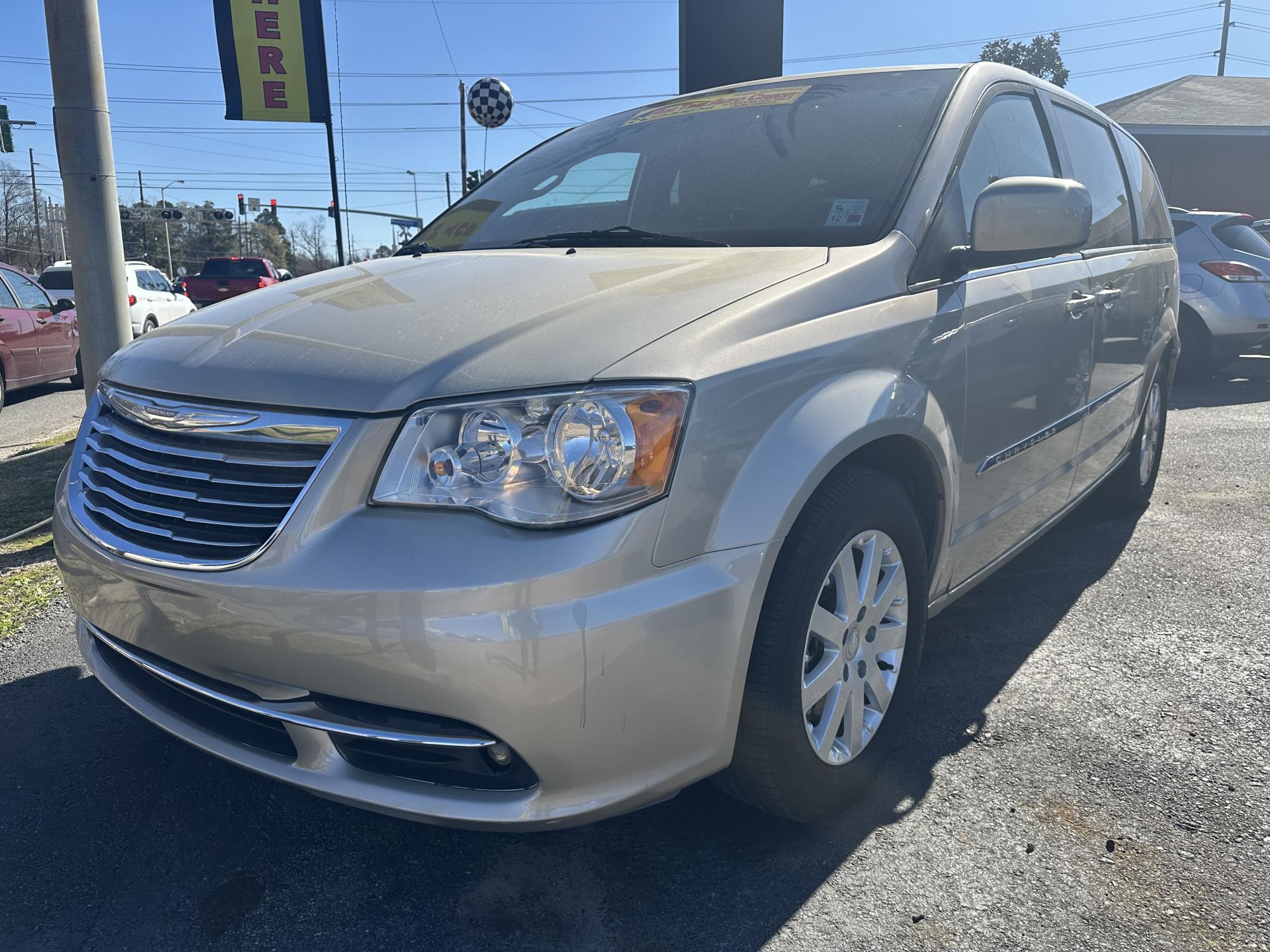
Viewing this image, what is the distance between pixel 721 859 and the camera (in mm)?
2064

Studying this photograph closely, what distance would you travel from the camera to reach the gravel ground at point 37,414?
7.57m

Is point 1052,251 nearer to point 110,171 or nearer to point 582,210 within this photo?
point 582,210

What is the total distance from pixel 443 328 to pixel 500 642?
Result: 2.38 feet

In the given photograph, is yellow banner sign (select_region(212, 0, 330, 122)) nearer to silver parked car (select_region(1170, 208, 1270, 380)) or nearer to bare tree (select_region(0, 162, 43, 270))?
silver parked car (select_region(1170, 208, 1270, 380))

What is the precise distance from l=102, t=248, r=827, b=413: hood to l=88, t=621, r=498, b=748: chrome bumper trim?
22.0 inches

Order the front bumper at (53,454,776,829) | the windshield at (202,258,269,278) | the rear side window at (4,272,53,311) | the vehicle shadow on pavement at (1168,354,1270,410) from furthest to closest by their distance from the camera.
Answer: the windshield at (202,258,269,278) → the rear side window at (4,272,53,311) → the vehicle shadow on pavement at (1168,354,1270,410) → the front bumper at (53,454,776,829)

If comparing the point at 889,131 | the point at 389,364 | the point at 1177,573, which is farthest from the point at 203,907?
the point at 1177,573

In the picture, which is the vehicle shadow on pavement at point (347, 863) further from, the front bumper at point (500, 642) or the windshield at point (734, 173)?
the windshield at point (734, 173)

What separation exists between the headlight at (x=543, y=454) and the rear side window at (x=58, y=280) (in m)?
16.2

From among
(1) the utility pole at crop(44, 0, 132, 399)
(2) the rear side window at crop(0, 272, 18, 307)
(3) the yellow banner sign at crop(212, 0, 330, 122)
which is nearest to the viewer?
(1) the utility pole at crop(44, 0, 132, 399)

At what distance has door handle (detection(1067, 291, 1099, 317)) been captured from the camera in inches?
119

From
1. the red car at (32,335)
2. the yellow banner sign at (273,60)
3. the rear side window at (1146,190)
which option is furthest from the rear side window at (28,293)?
the rear side window at (1146,190)

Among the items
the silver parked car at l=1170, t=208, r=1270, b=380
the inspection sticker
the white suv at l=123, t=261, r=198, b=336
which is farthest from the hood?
the white suv at l=123, t=261, r=198, b=336

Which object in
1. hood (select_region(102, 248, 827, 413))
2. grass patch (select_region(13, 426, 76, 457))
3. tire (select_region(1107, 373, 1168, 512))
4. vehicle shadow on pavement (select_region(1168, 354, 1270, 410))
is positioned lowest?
vehicle shadow on pavement (select_region(1168, 354, 1270, 410))
